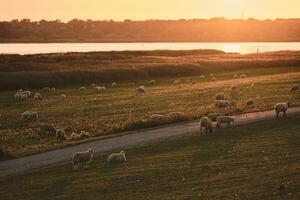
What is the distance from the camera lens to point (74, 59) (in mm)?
107500

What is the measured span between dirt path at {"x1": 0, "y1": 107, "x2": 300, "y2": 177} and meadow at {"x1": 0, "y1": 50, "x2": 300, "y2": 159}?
1559 mm

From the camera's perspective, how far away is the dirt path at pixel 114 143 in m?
33.2

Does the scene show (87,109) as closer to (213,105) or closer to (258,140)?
(213,105)

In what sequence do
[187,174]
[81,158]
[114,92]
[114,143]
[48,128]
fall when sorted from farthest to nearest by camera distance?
1. [114,92]
2. [48,128]
3. [114,143]
4. [81,158]
5. [187,174]

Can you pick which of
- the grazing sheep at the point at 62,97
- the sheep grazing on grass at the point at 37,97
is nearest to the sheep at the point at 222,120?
the grazing sheep at the point at 62,97

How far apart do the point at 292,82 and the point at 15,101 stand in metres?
29.4

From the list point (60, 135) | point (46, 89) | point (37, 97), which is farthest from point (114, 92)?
point (60, 135)

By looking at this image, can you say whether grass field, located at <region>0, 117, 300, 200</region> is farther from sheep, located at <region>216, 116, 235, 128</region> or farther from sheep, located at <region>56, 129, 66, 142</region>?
sheep, located at <region>56, 129, 66, 142</region>

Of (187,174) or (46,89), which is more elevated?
(187,174)

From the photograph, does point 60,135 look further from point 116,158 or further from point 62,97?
point 62,97

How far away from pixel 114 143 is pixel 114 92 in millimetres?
34885

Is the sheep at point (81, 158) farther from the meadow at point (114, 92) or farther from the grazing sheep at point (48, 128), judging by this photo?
the grazing sheep at point (48, 128)

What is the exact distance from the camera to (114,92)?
2852 inches

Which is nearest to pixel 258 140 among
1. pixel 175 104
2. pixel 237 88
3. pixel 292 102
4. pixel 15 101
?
pixel 292 102
